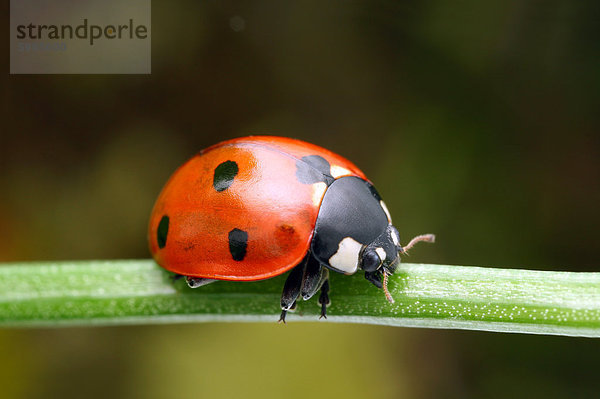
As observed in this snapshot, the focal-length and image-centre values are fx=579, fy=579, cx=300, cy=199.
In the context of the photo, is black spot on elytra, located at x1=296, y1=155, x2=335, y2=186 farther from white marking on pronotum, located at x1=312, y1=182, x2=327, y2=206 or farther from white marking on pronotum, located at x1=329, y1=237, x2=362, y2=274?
white marking on pronotum, located at x1=329, y1=237, x2=362, y2=274

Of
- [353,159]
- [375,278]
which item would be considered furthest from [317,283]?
[353,159]

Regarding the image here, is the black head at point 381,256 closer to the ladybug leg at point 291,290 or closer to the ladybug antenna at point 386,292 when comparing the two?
the ladybug antenna at point 386,292

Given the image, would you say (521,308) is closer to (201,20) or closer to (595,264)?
(595,264)

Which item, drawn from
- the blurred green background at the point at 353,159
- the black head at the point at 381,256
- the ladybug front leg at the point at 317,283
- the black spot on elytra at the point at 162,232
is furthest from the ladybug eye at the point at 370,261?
the blurred green background at the point at 353,159

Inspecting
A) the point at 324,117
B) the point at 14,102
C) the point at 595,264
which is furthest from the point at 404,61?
the point at 14,102

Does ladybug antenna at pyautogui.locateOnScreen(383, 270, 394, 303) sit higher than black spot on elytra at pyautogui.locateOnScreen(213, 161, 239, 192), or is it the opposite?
black spot on elytra at pyautogui.locateOnScreen(213, 161, 239, 192)

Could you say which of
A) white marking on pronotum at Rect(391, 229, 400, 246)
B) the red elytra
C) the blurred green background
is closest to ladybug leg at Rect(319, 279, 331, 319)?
the red elytra
